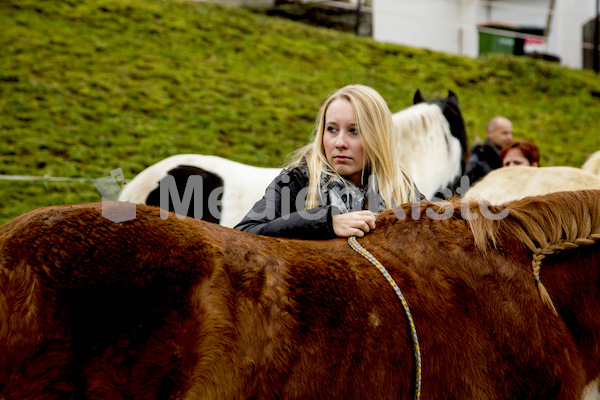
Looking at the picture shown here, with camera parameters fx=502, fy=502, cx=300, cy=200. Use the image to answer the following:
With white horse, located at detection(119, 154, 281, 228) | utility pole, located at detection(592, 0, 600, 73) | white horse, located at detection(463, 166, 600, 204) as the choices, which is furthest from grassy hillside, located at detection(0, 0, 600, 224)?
white horse, located at detection(463, 166, 600, 204)

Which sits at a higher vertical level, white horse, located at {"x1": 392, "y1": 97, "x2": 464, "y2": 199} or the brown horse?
white horse, located at {"x1": 392, "y1": 97, "x2": 464, "y2": 199}

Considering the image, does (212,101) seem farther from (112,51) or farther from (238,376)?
(238,376)

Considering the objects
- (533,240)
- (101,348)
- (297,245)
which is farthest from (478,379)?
(101,348)

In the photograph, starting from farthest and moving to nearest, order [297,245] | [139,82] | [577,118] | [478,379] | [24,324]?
[577,118] < [139,82] < [297,245] < [478,379] < [24,324]

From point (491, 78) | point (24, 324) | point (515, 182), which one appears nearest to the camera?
point (24, 324)

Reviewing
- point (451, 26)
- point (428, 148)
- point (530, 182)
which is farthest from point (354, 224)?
point (451, 26)

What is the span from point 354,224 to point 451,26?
14020 millimetres

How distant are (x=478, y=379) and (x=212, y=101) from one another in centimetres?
731

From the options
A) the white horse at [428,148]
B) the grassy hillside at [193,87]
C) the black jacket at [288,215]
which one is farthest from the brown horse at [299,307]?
the grassy hillside at [193,87]

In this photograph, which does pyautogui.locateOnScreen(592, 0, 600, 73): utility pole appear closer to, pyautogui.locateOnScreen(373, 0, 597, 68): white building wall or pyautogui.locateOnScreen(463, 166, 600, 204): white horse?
pyautogui.locateOnScreen(373, 0, 597, 68): white building wall

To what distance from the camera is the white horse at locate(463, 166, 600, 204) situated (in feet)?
10.5

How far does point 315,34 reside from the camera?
11297mm

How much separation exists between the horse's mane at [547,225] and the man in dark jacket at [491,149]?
4345mm

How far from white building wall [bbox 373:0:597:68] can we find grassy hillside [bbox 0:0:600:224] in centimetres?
207
